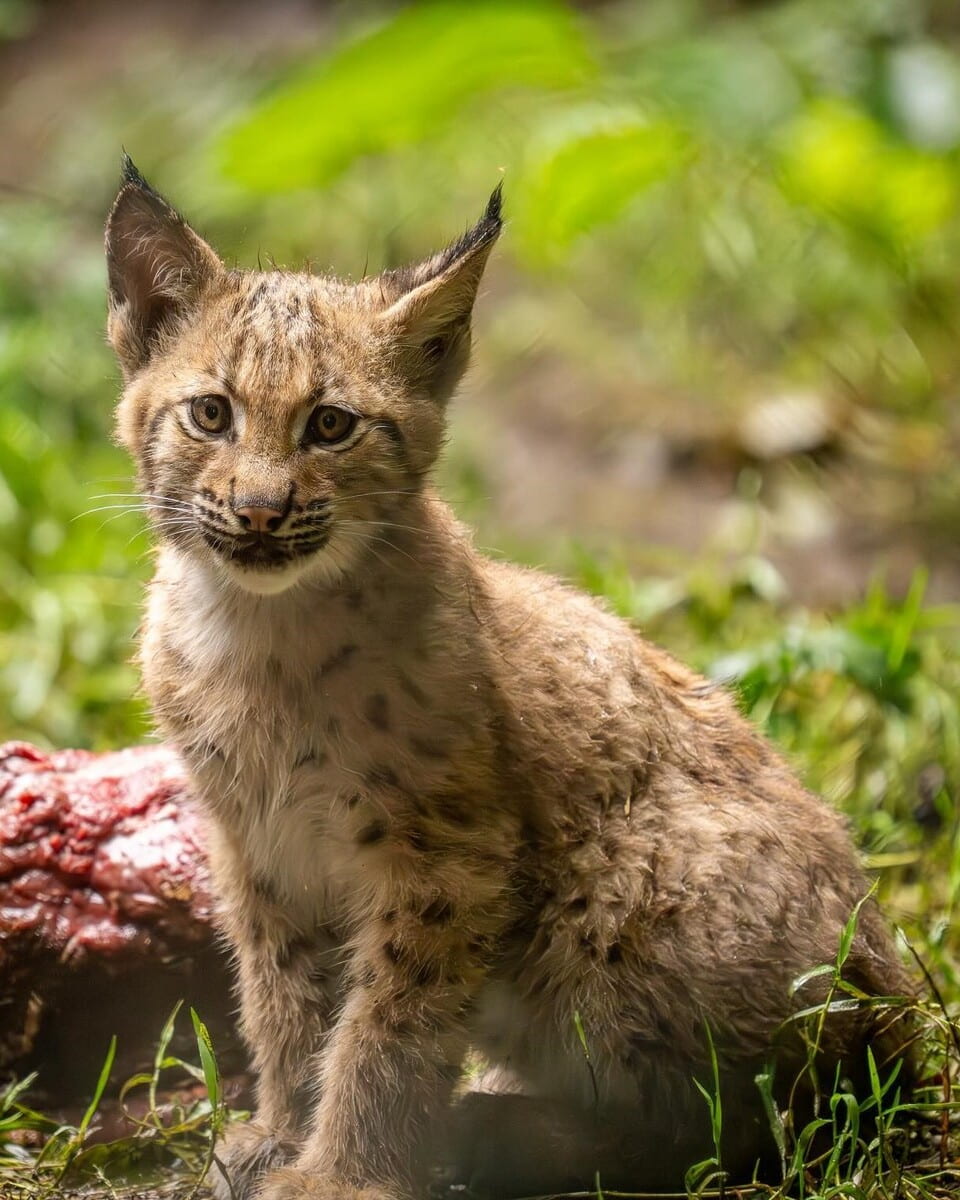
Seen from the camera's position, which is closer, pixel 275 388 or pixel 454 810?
pixel 275 388

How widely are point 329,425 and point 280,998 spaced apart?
67.5 inches

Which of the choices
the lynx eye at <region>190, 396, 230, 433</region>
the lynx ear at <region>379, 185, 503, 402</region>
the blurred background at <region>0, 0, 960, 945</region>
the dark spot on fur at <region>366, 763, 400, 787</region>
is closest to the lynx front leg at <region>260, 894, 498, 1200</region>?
the dark spot on fur at <region>366, 763, 400, 787</region>

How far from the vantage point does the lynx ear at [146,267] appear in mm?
4344

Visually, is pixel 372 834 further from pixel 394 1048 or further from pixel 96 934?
pixel 96 934

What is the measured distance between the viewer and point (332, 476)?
404 centimetres

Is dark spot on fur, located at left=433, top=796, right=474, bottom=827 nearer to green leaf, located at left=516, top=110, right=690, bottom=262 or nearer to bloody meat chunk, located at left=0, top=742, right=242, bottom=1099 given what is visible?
bloody meat chunk, located at left=0, top=742, right=242, bottom=1099

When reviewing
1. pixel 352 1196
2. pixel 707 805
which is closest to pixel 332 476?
pixel 707 805

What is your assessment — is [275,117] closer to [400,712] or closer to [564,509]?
[564,509]

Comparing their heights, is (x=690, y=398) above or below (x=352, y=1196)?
below

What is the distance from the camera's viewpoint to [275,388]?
Result: 4012mm

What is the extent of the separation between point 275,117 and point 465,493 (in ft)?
9.23

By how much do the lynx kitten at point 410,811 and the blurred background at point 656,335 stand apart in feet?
4.01

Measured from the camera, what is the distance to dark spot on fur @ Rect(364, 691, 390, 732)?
13.8 feet

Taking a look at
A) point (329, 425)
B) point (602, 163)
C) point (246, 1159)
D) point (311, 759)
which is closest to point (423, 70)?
point (602, 163)
